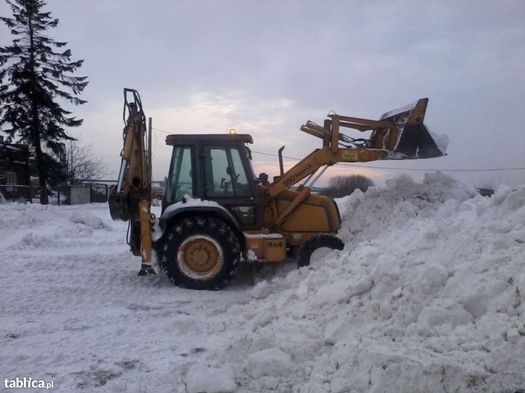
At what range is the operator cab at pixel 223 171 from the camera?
29.1 feet

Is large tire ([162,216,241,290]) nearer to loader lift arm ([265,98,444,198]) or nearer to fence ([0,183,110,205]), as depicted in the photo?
loader lift arm ([265,98,444,198])

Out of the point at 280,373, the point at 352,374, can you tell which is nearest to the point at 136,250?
the point at 280,373

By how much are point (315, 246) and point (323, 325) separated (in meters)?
3.47

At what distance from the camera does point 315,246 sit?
8.52m

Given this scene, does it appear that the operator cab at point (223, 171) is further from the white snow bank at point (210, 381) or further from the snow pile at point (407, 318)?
the white snow bank at point (210, 381)

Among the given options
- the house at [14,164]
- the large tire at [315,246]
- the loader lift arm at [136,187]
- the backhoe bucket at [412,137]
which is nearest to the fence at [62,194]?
the house at [14,164]

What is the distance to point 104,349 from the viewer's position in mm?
5363

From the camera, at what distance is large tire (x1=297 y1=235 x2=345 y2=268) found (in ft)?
27.9

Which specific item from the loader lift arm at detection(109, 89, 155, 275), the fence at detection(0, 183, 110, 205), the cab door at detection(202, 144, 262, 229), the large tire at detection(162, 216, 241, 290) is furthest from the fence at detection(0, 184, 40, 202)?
the large tire at detection(162, 216, 241, 290)

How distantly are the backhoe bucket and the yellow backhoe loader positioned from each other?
0.02m

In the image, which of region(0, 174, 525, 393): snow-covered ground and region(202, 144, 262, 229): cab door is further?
region(202, 144, 262, 229): cab door

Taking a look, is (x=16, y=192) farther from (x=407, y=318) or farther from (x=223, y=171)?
(x=407, y=318)

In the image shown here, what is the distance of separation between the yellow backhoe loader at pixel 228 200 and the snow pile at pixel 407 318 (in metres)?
1.80

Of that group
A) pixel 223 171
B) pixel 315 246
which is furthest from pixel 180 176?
pixel 315 246
